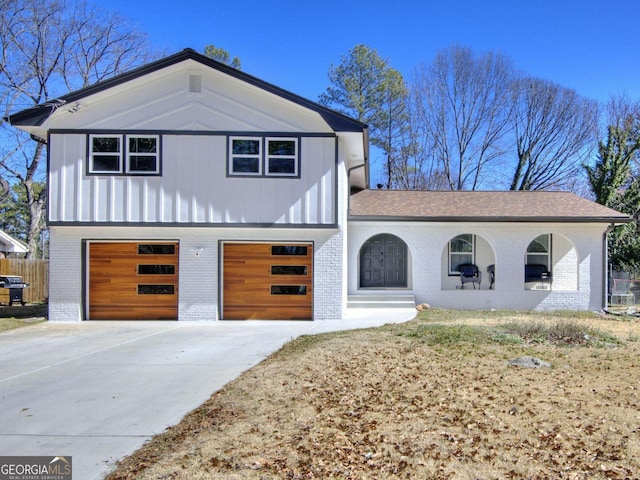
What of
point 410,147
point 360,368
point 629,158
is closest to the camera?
point 360,368

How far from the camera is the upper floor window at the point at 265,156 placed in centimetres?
1323

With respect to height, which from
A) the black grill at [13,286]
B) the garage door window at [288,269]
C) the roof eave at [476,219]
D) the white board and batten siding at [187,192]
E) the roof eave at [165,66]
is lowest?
the black grill at [13,286]

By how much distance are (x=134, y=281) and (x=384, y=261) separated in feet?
28.1

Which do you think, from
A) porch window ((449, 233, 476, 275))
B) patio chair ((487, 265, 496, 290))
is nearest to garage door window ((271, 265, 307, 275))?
porch window ((449, 233, 476, 275))

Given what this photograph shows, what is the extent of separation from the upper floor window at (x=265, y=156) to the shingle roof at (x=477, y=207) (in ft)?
11.9

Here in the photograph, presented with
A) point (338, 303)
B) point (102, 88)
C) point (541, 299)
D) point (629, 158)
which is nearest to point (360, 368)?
point (338, 303)

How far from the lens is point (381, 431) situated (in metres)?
4.95

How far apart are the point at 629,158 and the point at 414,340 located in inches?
867

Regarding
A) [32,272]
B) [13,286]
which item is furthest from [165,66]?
[32,272]

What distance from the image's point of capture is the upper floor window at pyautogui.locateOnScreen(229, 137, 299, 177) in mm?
13234

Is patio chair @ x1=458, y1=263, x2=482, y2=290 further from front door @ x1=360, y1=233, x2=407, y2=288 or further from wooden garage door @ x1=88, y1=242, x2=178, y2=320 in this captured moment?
wooden garage door @ x1=88, y1=242, x2=178, y2=320

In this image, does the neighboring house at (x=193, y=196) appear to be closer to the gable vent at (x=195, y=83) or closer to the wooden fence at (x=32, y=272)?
the gable vent at (x=195, y=83)

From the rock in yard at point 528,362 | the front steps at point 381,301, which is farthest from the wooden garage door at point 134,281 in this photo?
the rock in yard at point 528,362

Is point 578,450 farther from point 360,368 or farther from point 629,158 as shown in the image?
point 629,158
